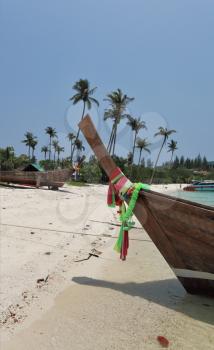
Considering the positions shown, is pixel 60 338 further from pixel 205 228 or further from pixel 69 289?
pixel 205 228

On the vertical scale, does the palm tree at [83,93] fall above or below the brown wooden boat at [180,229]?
above

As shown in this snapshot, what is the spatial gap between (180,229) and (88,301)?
1.32 metres

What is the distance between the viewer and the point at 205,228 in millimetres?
3336

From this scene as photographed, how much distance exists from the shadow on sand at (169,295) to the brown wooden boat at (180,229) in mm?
153

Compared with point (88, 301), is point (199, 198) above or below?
below

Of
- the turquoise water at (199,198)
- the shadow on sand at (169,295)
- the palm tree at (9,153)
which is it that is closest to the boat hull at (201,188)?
the turquoise water at (199,198)

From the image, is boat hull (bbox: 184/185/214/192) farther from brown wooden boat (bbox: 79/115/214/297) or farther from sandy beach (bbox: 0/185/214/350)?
brown wooden boat (bbox: 79/115/214/297)

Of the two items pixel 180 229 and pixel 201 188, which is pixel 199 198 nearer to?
pixel 201 188

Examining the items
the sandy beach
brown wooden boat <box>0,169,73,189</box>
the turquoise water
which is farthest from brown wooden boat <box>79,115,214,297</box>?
the turquoise water

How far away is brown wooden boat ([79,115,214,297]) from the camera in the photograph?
3.38 m

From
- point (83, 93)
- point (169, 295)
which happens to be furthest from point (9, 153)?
point (169, 295)

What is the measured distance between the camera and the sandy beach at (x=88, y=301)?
110 inches

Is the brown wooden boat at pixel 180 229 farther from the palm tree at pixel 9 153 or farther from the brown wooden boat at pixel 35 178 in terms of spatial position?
the palm tree at pixel 9 153

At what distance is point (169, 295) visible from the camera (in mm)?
3930
